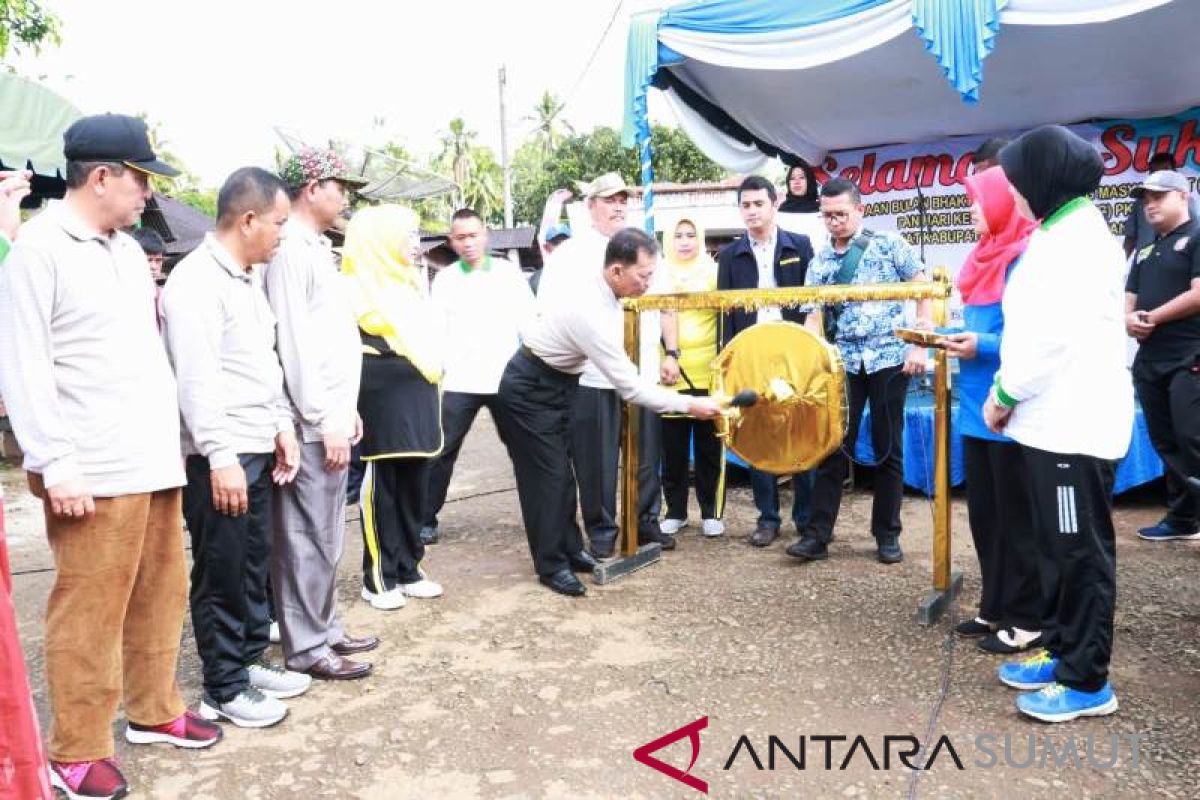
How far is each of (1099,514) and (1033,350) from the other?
544mm

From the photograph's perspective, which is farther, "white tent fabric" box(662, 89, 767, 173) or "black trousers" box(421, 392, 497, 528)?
"white tent fabric" box(662, 89, 767, 173)

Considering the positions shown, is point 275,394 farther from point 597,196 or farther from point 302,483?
point 597,196

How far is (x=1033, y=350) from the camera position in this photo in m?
2.83

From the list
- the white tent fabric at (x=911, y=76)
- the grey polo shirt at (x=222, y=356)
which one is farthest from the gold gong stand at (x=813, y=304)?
the white tent fabric at (x=911, y=76)

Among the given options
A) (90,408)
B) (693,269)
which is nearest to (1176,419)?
(693,269)

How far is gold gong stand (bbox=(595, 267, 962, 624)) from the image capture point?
12.5 ft

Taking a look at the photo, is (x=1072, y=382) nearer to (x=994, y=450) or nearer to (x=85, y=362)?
(x=994, y=450)

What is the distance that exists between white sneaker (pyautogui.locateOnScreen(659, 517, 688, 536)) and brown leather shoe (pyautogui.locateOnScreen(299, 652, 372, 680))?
86.9 inches

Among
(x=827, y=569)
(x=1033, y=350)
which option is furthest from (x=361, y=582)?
(x=1033, y=350)

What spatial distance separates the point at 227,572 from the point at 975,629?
276 centimetres

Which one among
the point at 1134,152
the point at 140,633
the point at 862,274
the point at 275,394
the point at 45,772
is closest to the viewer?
the point at 45,772

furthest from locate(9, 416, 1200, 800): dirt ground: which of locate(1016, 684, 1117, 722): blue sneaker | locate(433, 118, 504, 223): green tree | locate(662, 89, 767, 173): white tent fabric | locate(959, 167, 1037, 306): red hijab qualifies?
locate(433, 118, 504, 223): green tree

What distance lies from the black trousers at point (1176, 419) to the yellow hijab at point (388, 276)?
3.64m

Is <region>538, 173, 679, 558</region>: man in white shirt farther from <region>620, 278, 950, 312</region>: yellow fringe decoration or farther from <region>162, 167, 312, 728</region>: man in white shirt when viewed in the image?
<region>162, 167, 312, 728</region>: man in white shirt
